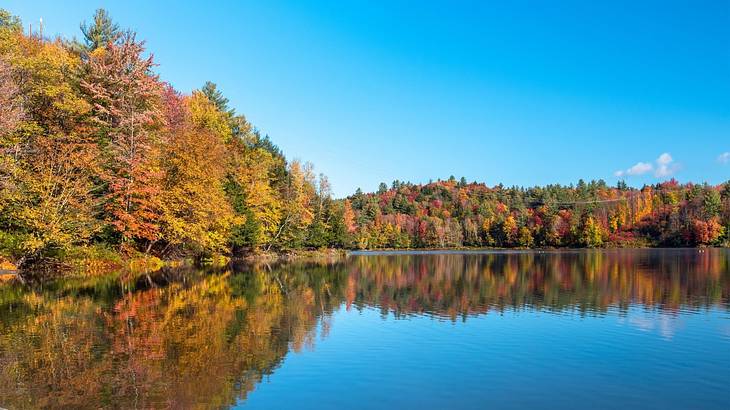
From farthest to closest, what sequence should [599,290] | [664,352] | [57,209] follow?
[57,209]
[599,290]
[664,352]

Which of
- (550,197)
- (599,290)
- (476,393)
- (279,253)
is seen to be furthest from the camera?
(550,197)

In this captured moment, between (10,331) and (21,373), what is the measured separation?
6.29 m

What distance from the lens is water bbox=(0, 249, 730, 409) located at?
39.4ft

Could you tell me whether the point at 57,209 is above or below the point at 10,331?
above

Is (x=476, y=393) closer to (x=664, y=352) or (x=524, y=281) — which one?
(x=664, y=352)

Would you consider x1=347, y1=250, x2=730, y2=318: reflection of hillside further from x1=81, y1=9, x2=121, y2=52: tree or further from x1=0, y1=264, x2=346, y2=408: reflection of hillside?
x1=81, y1=9, x2=121, y2=52: tree

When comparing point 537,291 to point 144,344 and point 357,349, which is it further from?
point 144,344

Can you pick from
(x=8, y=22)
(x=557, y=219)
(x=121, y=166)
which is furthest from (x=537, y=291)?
(x=557, y=219)

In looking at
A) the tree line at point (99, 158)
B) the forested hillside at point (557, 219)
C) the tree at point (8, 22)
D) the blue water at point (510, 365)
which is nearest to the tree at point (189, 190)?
the tree line at point (99, 158)

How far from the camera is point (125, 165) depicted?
148 feet

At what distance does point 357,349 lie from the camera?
17219 millimetres

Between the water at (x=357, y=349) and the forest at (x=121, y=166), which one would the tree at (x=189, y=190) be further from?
the water at (x=357, y=349)

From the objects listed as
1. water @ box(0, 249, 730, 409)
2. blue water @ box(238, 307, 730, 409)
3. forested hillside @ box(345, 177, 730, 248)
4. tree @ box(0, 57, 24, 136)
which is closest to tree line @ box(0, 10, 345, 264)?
tree @ box(0, 57, 24, 136)

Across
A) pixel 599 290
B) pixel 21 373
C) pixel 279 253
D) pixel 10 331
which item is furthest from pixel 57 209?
pixel 279 253
